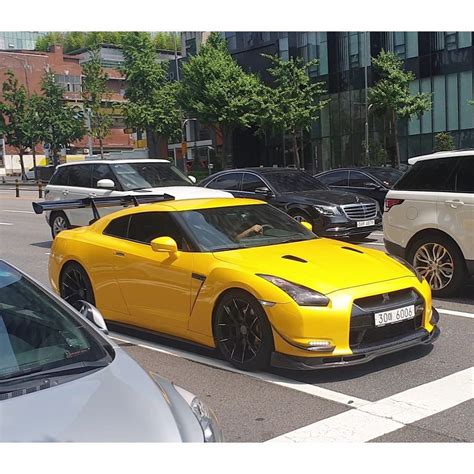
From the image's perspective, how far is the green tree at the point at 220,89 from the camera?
4138cm

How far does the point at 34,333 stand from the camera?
10.8 ft

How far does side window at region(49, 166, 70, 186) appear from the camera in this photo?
45.8ft

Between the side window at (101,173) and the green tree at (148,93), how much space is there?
122 ft

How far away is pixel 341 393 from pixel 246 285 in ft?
3.64

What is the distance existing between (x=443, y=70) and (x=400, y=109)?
4.39m

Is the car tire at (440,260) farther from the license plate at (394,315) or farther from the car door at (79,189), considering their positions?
the car door at (79,189)

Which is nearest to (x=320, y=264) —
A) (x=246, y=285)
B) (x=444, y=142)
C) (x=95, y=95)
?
(x=246, y=285)

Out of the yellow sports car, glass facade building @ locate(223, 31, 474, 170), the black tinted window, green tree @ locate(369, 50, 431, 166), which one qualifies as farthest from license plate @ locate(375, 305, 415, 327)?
green tree @ locate(369, 50, 431, 166)

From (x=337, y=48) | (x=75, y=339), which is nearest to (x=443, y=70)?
(x=337, y=48)

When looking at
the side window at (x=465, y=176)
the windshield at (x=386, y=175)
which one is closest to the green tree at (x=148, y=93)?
the windshield at (x=386, y=175)

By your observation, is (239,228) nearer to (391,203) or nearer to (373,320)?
(373,320)

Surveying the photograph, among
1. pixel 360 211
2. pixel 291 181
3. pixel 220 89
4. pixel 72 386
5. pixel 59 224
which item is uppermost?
pixel 220 89

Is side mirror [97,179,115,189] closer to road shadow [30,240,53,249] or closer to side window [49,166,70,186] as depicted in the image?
side window [49,166,70,186]
